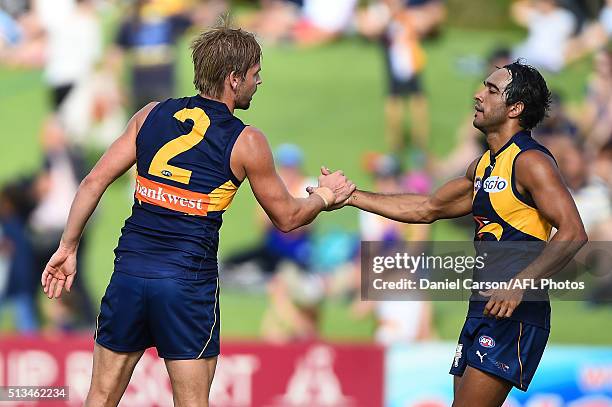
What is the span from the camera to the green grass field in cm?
932

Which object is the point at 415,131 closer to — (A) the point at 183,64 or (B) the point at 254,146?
(A) the point at 183,64

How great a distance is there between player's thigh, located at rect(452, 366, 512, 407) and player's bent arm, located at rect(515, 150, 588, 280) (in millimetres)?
517

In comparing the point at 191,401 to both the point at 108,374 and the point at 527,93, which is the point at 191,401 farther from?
the point at 527,93

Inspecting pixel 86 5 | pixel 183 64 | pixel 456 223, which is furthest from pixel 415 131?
pixel 86 5

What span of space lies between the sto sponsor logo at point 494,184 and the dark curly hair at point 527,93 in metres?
0.33

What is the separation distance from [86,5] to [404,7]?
299 centimetres

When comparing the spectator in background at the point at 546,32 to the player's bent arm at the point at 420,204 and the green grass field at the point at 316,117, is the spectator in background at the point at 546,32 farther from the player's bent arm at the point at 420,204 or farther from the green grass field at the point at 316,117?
the player's bent arm at the point at 420,204

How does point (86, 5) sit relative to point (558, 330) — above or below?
above

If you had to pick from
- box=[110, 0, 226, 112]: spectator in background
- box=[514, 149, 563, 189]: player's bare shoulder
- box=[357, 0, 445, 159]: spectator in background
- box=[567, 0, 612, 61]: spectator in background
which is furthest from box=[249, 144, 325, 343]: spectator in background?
box=[514, 149, 563, 189]: player's bare shoulder

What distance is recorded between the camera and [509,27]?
9609mm

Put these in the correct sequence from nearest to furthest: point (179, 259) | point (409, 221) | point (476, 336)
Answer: point (179, 259) → point (476, 336) → point (409, 221)

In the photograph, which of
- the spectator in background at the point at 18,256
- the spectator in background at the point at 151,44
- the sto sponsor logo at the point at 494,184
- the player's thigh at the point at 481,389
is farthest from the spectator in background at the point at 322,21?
the player's thigh at the point at 481,389

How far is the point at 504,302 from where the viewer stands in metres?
4.73

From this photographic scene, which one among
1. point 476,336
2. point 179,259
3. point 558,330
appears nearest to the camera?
point 179,259
